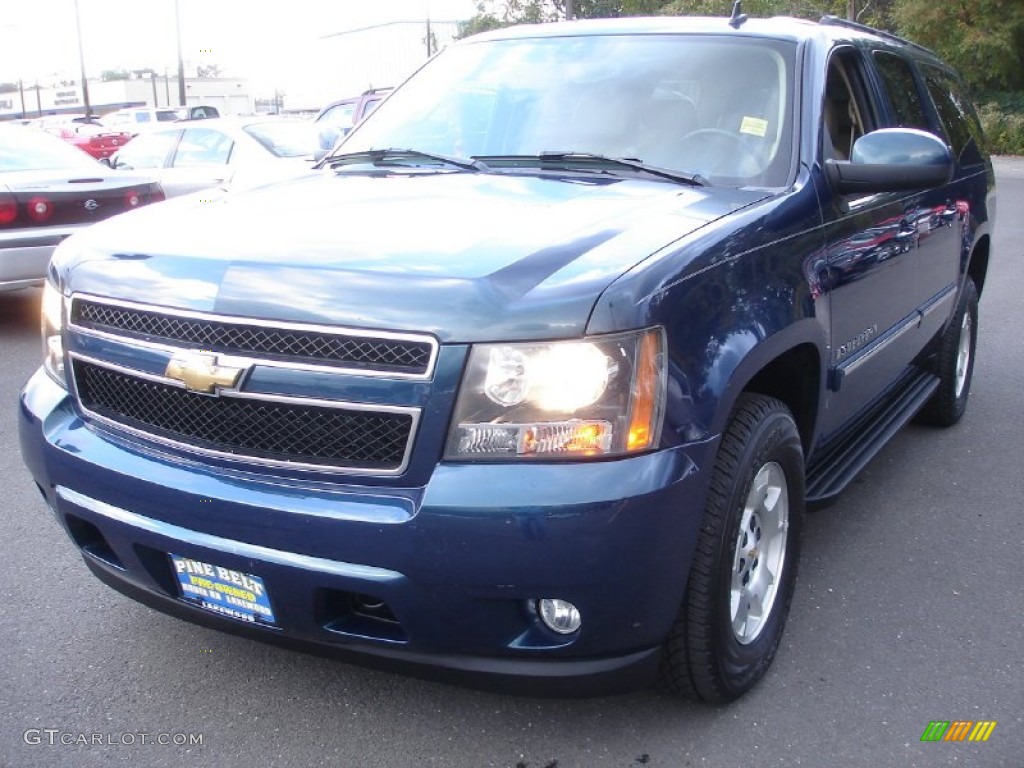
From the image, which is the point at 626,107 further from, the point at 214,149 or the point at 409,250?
the point at 214,149

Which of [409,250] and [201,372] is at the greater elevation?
[409,250]

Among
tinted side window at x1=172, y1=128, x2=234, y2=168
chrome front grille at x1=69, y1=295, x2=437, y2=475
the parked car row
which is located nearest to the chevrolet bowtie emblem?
chrome front grille at x1=69, y1=295, x2=437, y2=475

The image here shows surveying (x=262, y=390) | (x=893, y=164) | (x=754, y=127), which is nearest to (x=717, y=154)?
(x=754, y=127)

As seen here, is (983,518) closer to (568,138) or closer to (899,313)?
(899,313)

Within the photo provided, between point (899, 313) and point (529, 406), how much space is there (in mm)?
2346

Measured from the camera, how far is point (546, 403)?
234 centimetres

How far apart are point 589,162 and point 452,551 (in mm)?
1666

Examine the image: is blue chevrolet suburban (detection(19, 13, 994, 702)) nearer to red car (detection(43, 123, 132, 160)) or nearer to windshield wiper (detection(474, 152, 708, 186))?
windshield wiper (detection(474, 152, 708, 186))

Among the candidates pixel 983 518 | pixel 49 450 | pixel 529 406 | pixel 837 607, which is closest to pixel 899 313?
A: pixel 983 518

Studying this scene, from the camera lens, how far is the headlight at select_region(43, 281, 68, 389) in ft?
9.80

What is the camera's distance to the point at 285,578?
2.43 meters

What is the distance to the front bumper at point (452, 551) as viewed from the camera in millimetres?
2281

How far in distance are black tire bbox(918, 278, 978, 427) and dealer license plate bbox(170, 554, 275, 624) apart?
388 cm

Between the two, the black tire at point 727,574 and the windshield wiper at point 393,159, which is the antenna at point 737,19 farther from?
the black tire at point 727,574
